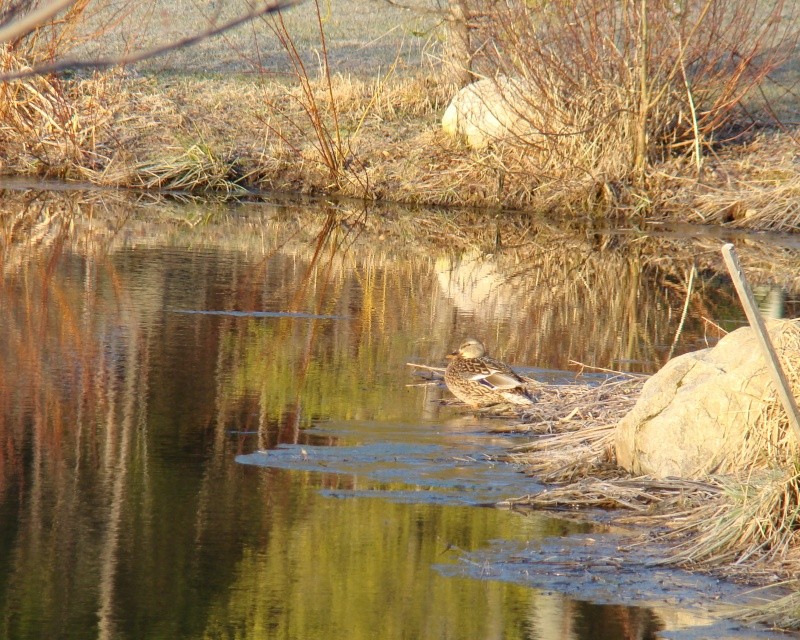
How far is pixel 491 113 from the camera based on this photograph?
66.6 feet

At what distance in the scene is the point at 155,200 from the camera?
19.6 metres

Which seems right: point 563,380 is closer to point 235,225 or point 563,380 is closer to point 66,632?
point 66,632

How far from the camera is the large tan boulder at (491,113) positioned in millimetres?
20031

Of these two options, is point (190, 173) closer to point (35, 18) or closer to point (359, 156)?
point (359, 156)

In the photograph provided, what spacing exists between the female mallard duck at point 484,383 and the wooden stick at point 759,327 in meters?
2.80

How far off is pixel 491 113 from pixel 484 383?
40.5 ft

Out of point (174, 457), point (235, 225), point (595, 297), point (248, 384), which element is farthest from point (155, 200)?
point (174, 457)

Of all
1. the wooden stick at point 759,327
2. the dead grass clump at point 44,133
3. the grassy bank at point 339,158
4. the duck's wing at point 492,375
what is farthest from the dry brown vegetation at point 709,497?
the dead grass clump at point 44,133

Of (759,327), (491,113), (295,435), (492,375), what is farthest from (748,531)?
(491,113)

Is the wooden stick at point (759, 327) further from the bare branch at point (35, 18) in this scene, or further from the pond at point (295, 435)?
the bare branch at point (35, 18)

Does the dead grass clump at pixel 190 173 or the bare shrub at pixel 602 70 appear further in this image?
the dead grass clump at pixel 190 173

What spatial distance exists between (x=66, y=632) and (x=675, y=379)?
358 cm

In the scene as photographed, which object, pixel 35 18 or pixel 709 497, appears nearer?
pixel 35 18

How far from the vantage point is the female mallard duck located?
8.41 m
